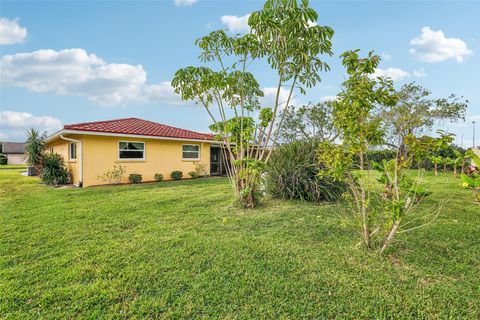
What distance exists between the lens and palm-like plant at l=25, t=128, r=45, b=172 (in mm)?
11992

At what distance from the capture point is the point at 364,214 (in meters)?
3.59

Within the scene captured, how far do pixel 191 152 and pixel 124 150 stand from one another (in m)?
4.08

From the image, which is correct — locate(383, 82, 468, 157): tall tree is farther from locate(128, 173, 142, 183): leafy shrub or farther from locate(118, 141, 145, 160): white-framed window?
locate(128, 173, 142, 183): leafy shrub

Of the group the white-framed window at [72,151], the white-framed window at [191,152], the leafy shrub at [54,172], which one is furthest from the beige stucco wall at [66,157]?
the white-framed window at [191,152]

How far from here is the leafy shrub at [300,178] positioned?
6.93 metres

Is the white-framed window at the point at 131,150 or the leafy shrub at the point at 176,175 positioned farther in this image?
the leafy shrub at the point at 176,175

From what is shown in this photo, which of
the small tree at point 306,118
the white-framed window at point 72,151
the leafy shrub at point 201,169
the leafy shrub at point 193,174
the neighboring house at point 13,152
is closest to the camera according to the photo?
the white-framed window at point 72,151

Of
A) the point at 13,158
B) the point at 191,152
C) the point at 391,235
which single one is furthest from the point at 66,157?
the point at 13,158

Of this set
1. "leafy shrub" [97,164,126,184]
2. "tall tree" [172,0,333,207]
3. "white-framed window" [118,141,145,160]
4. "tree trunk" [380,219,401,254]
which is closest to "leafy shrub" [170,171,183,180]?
"white-framed window" [118,141,145,160]

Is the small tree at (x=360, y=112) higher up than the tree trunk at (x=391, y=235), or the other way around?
the small tree at (x=360, y=112)

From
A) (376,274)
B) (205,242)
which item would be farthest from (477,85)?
(205,242)

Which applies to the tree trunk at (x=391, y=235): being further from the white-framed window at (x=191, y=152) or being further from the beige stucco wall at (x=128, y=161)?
the white-framed window at (x=191, y=152)

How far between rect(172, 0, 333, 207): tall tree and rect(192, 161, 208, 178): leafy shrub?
8.53 metres

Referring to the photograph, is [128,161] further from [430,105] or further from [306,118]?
[430,105]
